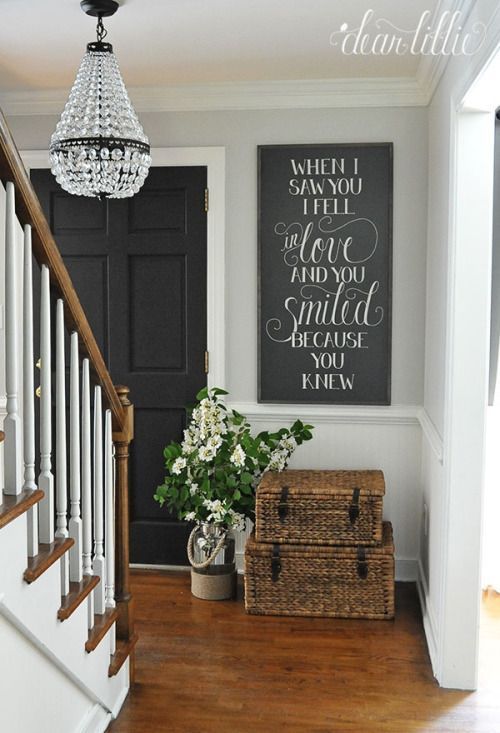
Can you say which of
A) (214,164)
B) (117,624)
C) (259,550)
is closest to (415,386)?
(259,550)

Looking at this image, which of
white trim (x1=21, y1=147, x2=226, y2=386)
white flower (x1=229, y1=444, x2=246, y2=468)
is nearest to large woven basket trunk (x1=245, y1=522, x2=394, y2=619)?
white flower (x1=229, y1=444, x2=246, y2=468)

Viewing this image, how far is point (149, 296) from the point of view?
456 centimetres

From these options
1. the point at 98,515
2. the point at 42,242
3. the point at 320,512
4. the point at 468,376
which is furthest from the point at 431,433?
the point at 42,242

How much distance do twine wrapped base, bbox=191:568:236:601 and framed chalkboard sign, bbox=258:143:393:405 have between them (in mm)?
965

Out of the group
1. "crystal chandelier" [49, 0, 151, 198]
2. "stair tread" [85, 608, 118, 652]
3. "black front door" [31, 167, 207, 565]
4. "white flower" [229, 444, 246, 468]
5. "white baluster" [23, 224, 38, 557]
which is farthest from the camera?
"black front door" [31, 167, 207, 565]

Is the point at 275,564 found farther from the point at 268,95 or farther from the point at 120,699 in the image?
the point at 268,95

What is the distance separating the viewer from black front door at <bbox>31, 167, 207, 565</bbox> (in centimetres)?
451

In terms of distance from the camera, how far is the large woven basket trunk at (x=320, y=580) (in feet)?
13.0

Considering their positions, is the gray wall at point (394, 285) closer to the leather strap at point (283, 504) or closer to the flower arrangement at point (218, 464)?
the flower arrangement at point (218, 464)

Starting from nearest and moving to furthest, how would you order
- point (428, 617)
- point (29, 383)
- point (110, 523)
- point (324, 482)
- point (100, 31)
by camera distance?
point (29, 383) < point (110, 523) < point (100, 31) < point (428, 617) < point (324, 482)

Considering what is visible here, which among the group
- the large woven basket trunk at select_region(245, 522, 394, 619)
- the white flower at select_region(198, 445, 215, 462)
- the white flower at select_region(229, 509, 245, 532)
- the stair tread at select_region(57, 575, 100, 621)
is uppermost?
the white flower at select_region(198, 445, 215, 462)

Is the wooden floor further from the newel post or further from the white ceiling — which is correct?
the white ceiling

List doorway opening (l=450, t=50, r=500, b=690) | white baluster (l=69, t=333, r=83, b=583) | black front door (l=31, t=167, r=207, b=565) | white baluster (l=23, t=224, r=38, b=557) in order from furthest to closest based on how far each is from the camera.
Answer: black front door (l=31, t=167, r=207, b=565) → doorway opening (l=450, t=50, r=500, b=690) → white baluster (l=69, t=333, r=83, b=583) → white baluster (l=23, t=224, r=38, b=557)

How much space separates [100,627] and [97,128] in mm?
1794
